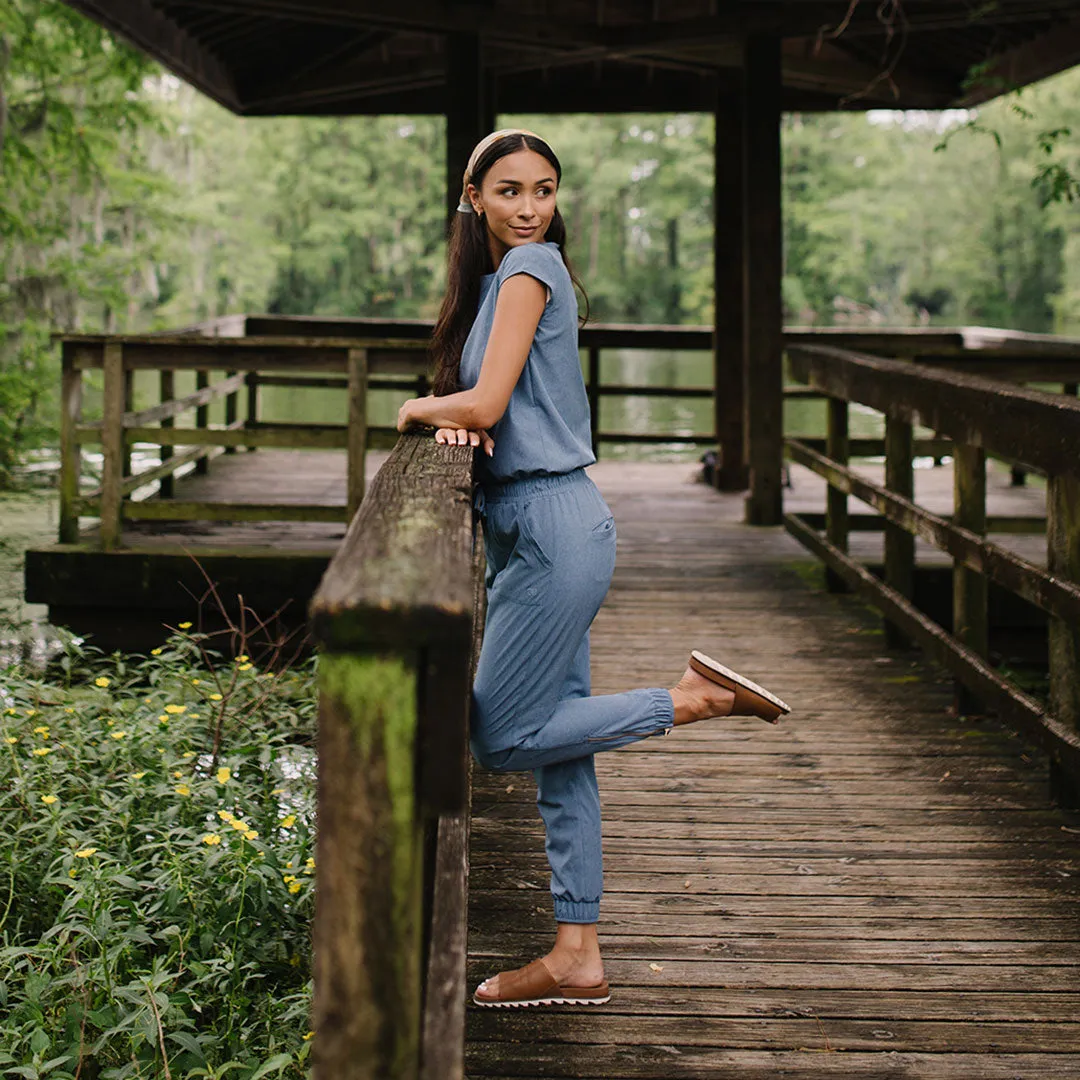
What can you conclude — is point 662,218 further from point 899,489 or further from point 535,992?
point 535,992

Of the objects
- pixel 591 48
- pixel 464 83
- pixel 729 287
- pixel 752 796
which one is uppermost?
pixel 591 48

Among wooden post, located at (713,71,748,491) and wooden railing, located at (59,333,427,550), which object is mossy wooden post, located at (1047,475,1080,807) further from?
wooden post, located at (713,71,748,491)

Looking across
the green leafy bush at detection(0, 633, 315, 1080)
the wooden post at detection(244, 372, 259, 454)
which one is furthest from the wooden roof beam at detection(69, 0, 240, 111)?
the green leafy bush at detection(0, 633, 315, 1080)

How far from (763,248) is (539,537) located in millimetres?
6739

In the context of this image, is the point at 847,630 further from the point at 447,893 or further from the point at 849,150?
the point at 849,150

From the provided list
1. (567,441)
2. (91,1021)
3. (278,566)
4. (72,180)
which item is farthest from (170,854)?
(72,180)

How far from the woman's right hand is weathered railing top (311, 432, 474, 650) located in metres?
0.50

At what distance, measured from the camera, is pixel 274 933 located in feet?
12.7

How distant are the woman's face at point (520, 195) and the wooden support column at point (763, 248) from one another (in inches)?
249

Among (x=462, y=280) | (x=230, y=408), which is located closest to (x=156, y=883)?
(x=462, y=280)

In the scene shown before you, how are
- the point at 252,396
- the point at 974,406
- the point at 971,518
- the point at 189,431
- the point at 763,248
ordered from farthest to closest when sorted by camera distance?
the point at 252,396 → the point at 763,248 → the point at 189,431 → the point at 971,518 → the point at 974,406

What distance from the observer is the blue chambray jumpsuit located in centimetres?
264

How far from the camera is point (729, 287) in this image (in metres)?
10.5

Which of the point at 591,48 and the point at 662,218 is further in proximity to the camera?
the point at 662,218
